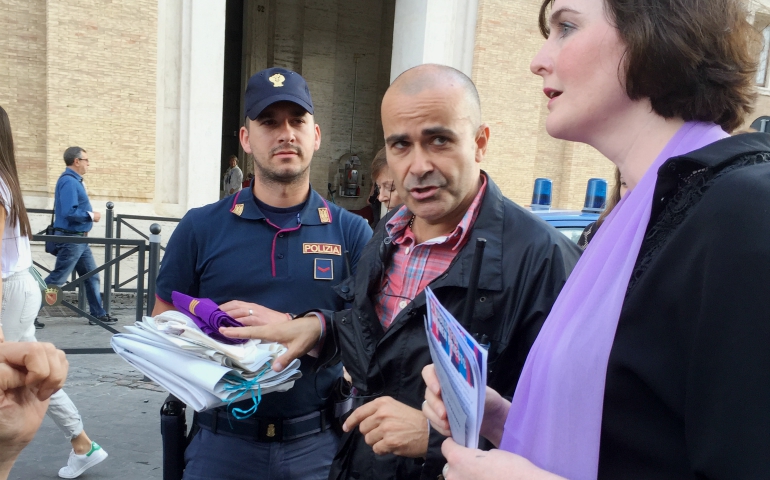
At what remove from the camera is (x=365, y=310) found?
171cm

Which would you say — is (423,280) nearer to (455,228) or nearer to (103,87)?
(455,228)

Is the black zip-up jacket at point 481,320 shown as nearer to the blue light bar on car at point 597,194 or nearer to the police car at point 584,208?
the police car at point 584,208

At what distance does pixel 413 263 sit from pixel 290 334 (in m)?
0.47

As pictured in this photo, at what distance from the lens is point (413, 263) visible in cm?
177

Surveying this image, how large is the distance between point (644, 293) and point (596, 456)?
282 mm

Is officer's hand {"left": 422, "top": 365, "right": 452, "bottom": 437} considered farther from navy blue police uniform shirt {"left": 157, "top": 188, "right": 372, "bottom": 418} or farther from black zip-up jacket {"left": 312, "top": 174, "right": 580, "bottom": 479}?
navy blue police uniform shirt {"left": 157, "top": 188, "right": 372, "bottom": 418}

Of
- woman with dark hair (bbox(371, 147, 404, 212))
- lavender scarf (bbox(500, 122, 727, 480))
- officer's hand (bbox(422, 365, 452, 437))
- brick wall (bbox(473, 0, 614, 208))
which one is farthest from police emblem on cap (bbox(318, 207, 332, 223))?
brick wall (bbox(473, 0, 614, 208))

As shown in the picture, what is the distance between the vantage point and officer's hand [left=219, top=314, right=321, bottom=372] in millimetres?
1722

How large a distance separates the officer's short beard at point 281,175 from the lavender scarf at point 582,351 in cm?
149

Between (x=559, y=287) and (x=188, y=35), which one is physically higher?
(x=188, y=35)

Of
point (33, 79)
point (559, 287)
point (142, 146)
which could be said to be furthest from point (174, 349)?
point (33, 79)

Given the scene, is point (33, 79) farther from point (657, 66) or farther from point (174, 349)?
point (657, 66)

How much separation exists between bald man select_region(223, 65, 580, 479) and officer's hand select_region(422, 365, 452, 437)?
240 millimetres

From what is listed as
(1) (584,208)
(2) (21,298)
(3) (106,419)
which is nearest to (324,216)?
(2) (21,298)
